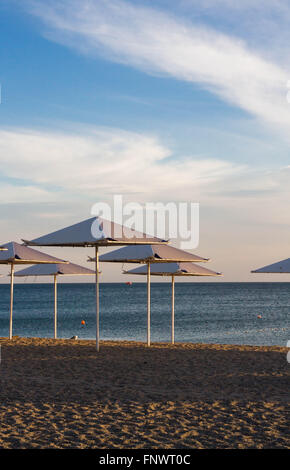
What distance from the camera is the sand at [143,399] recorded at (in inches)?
225

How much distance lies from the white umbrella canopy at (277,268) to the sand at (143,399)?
1901 mm

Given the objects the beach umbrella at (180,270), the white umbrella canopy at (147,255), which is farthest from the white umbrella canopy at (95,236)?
the beach umbrella at (180,270)

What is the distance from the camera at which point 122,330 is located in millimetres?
41906

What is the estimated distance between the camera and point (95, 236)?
10.7 meters

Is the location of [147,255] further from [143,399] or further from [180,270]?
[143,399]

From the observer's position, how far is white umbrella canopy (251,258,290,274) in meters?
12.8

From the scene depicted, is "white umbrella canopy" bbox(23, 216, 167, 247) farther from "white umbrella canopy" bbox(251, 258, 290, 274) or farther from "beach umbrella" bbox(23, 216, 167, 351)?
"white umbrella canopy" bbox(251, 258, 290, 274)

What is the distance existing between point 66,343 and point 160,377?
503cm

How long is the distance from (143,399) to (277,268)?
644cm

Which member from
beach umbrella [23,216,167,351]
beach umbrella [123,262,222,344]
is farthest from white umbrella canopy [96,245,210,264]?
beach umbrella [23,216,167,351]

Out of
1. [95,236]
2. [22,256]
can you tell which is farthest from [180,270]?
[95,236]

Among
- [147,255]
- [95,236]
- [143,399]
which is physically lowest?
[143,399]
